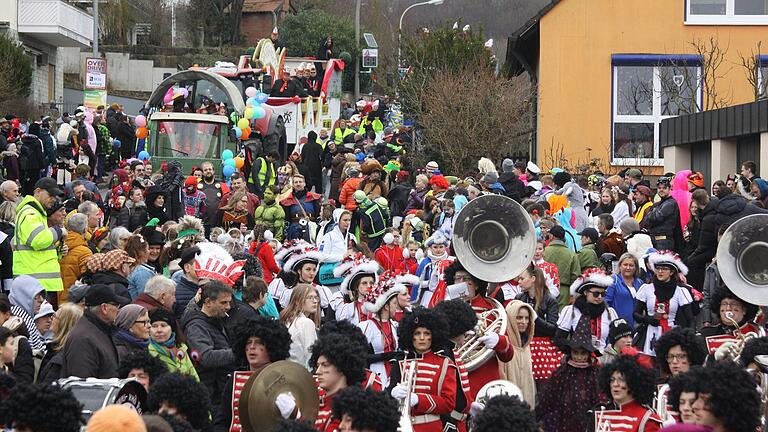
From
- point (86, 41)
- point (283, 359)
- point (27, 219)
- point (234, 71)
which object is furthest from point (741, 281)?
point (86, 41)

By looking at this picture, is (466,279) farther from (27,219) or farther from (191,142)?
(191,142)

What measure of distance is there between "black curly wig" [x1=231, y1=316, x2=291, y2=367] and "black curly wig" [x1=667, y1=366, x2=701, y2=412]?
7.64 feet

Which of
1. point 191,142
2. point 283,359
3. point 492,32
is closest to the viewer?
point 283,359

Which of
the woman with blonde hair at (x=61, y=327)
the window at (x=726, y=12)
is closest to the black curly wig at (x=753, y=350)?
the woman with blonde hair at (x=61, y=327)

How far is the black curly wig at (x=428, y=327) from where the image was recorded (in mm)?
9391

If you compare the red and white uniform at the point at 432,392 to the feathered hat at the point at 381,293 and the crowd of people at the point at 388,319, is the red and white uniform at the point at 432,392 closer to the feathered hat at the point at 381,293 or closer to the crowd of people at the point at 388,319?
the crowd of people at the point at 388,319

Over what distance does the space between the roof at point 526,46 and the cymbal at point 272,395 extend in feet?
75.3

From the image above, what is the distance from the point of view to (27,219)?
13.2 meters

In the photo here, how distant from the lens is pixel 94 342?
9227mm

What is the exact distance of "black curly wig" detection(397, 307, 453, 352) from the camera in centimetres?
939

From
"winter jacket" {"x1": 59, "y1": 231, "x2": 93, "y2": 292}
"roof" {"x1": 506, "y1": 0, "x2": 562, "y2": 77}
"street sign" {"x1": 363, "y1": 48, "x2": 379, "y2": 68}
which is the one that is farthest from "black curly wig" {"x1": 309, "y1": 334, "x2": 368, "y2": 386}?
"street sign" {"x1": 363, "y1": 48, "x2": 379, "y2": 68}

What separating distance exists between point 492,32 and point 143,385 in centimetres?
4870

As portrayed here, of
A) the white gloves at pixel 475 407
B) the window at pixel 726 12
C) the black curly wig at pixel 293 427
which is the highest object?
the window at pixel 726 12

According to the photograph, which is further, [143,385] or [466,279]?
[466,279]
